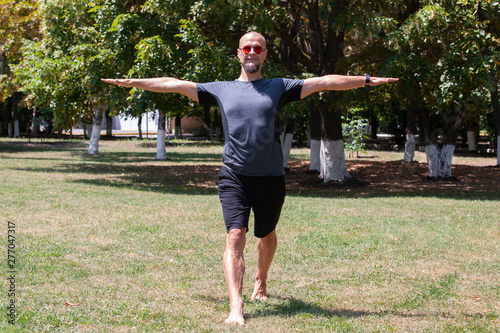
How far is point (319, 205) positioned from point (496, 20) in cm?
656

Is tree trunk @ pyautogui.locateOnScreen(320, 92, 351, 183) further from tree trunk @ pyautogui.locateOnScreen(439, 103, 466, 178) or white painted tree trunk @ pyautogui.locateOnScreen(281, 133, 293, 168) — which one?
white painted tree trunk @ pyautogui.locateOnScreen(281, 133, 293, 168)

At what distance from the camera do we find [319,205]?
37.3 ft

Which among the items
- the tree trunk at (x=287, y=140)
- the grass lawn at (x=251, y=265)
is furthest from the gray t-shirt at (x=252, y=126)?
the tree trunk at (x=287, y=140)

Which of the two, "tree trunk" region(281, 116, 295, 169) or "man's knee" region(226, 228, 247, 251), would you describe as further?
"tree trunk" region(281, 116, 295, 169)

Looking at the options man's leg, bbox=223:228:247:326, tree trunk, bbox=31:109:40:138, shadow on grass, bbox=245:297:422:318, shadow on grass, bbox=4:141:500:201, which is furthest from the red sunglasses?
tree trunk, bbox=31:109:40:138

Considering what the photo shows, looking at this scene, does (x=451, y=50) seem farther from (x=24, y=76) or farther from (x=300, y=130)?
(x=300, y=130)

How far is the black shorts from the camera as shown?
4398 millimetres

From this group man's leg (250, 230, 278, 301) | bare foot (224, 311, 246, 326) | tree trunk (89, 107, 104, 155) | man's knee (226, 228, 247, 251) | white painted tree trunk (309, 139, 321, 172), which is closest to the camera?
bare foot (224, 311, 246, 326)

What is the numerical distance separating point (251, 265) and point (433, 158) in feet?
41.5

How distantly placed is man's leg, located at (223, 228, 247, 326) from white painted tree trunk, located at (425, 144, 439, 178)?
14109 millimetres

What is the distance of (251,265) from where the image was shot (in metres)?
6.24

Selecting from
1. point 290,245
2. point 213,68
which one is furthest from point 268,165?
point 213,68

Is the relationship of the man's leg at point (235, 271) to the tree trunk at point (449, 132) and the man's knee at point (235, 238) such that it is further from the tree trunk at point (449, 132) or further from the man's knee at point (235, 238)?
the tree trunk at point (449, 132)

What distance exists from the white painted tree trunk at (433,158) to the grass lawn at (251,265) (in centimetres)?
512
